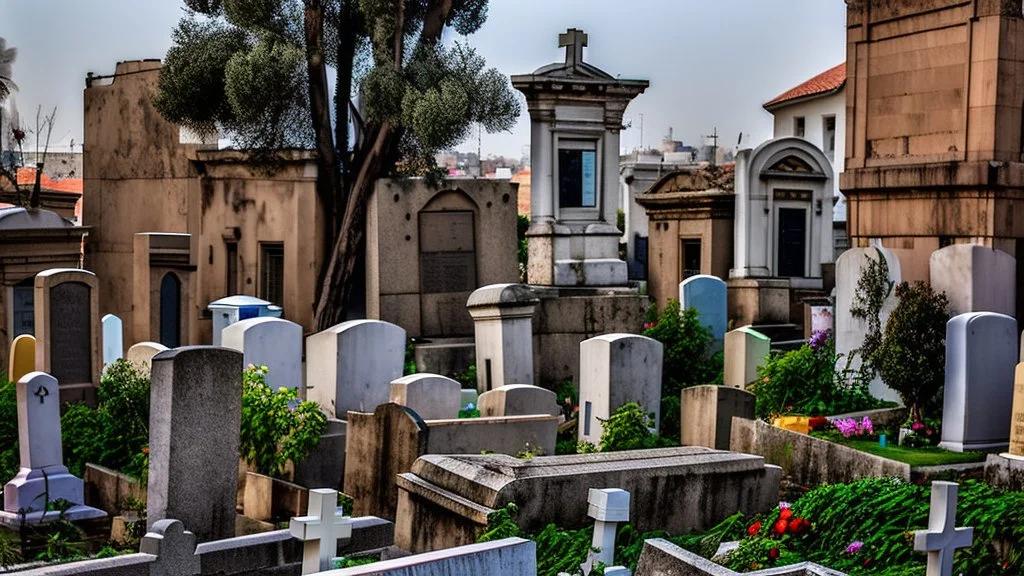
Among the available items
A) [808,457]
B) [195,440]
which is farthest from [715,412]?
[195,440]

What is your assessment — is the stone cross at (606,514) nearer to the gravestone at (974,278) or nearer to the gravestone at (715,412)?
the gravestone at (715,412)

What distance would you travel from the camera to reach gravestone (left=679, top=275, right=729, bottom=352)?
15845mm

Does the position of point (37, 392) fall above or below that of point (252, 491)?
above

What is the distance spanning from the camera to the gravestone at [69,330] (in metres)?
12.5

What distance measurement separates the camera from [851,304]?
40.2ft

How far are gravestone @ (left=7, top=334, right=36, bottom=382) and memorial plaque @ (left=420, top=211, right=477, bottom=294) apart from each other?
4363mm

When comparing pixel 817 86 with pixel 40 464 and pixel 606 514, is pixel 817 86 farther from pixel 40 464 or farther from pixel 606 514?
pixel 606 514

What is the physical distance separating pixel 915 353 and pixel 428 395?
4026mm

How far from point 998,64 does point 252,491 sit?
772 centimetres

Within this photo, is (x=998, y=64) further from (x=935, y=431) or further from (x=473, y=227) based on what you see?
(x=473, y=227)

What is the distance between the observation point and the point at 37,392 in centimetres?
1004

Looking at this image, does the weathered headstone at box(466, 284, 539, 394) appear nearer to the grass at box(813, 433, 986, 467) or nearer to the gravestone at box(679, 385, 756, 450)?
the gravestone at box(679, 385, 756, 450)

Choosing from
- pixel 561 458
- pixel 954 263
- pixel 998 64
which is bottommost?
pixel 561 458

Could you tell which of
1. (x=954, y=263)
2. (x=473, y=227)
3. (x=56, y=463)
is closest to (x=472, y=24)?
(x=473, y=227)
